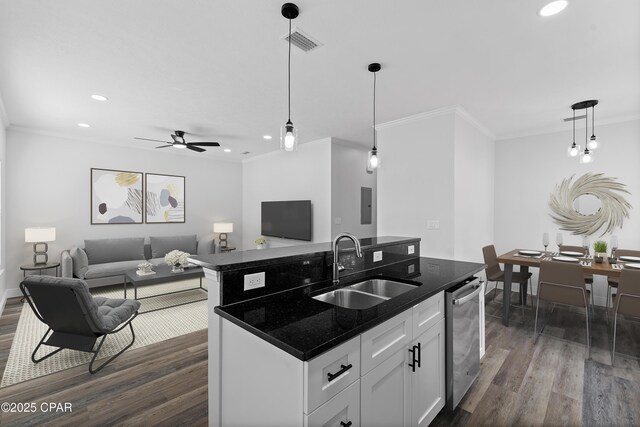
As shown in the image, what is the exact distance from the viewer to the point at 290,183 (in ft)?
19.1

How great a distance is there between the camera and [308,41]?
2166 mm

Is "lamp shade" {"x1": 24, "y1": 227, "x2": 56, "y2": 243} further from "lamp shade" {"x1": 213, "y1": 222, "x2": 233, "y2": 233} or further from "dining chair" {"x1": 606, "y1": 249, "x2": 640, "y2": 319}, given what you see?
"dining chair" {"x1": 606, "y1": 249, "x2": 640, "y2": 319}

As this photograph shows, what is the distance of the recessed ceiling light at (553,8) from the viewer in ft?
5.73

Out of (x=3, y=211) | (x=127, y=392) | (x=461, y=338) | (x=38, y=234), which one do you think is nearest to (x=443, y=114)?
(x=461, y=338)

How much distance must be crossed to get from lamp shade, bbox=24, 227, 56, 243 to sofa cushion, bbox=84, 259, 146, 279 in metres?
0.72

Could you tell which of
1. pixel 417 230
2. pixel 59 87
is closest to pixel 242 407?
pixel 417 230

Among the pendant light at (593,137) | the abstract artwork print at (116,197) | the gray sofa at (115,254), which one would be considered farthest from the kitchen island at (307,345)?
the abstract artwork print at (116,197)

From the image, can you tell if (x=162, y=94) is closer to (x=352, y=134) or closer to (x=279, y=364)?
(x=352, y=134)

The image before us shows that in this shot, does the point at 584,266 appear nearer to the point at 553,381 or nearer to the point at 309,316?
the point at 553,381

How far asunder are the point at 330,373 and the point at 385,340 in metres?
0.39

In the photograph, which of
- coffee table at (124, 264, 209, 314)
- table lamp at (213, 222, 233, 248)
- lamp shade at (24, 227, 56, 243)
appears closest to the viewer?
coffee table at (124, 264, 209, 314)

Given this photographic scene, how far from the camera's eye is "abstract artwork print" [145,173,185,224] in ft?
19.1

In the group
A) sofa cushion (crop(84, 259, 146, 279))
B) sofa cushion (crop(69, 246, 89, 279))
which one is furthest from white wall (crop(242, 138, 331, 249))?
sofa cushion (crop(69, 246, 89, 279))

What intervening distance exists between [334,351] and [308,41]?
2.13 m
